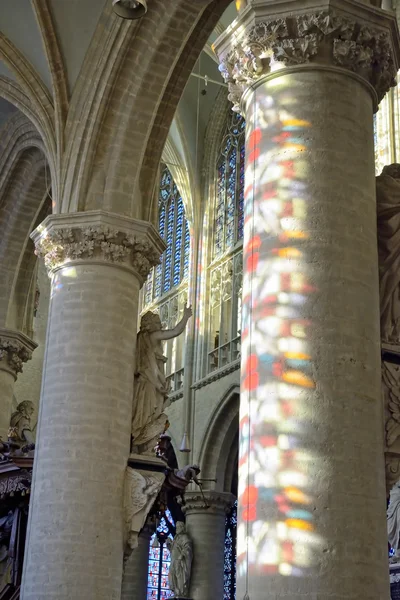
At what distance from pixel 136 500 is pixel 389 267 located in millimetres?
4385

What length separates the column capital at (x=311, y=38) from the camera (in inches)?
269

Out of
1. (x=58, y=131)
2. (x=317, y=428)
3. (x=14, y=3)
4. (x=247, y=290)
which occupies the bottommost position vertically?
(x=317, y=428)

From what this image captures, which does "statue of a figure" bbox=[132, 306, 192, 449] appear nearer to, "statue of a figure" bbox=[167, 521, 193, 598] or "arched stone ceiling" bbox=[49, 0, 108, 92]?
"arched stone ceiling" bbox=[49, 0, 108, 92]

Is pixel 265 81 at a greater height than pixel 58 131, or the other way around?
pixel 58 131

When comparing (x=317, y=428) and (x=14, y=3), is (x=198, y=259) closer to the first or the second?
(x=14, y=3)

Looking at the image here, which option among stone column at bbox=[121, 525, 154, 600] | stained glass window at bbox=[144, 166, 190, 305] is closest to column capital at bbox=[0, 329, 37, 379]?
stone column at bbox=[121, 525, 154, 600]

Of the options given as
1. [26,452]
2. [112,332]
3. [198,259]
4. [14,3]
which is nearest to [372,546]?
[112,332]

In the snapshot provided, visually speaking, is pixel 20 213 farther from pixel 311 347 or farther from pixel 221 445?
pixel 311 347

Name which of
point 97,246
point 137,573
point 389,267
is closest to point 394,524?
point 97,246

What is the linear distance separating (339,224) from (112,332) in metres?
4.86

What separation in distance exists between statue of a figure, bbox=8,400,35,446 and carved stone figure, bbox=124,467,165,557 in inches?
109

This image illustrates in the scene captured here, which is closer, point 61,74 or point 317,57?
point 317,57

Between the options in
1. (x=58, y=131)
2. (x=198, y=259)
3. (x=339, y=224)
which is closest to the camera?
(x=339, y=224)

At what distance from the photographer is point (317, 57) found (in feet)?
22.7
